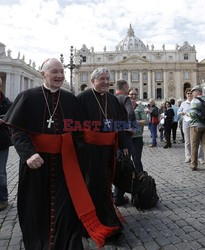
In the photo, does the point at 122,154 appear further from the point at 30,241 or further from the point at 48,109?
the point at 30,241

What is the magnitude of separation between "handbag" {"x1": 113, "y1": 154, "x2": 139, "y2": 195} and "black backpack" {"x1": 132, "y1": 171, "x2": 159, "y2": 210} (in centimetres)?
26

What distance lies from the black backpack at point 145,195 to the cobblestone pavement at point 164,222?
0.30 feet

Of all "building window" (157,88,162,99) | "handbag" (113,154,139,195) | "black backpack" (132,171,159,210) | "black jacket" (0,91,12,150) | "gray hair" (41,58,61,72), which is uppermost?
"building window" (157,88,162,99)

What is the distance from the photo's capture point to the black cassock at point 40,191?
2562mm

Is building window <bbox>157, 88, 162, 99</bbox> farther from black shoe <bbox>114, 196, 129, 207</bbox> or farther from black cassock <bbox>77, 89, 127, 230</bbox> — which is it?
black cassock <bbox>77, 89, 127, 230</bbox>

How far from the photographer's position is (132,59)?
243 feet

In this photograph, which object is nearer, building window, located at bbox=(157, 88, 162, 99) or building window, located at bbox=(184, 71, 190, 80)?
building window, located at bbox=(184, 71, 190, 80)

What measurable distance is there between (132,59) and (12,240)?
73.9m

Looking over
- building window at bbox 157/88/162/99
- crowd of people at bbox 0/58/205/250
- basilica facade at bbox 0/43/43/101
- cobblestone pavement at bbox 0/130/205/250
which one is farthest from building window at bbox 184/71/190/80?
crowd of people at bbox 0/58/205/250

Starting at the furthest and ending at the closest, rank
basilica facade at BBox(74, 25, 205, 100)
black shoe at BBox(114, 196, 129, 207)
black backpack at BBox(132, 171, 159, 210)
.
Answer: basilica facade at BBox(74, 25, 205, 100)
black shoe at BBox(114, 196, 129, 207)
black backpack at BBox(132, 171, 159, 210)

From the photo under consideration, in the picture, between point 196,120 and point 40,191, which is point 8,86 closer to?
point 196,120

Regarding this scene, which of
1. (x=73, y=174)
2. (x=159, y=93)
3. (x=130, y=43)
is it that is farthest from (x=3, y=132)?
(x=130, y=43)

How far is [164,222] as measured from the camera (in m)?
3.52

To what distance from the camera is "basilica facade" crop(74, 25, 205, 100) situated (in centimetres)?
7331
